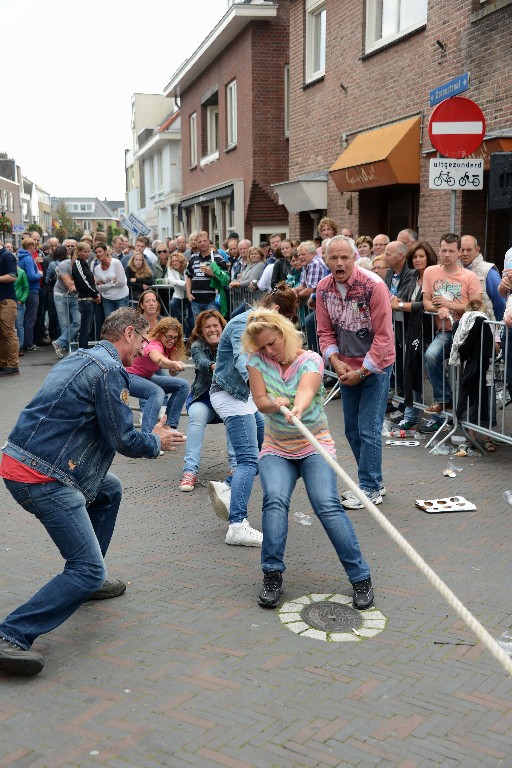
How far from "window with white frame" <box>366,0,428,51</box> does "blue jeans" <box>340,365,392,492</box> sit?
8.51 meters

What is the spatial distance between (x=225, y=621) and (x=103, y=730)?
1116mm

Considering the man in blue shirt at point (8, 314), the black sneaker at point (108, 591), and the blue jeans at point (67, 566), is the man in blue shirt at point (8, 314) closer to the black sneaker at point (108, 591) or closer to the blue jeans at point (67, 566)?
the black sneaker at point (108, 591)

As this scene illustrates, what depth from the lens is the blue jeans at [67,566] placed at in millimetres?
3850

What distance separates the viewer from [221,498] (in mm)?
5715

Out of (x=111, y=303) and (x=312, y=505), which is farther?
(x=111, y=303)

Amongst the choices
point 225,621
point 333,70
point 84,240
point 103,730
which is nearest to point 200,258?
point 84,240

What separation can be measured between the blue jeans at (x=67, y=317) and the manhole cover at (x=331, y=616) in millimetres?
11253

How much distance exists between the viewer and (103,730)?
3.34 metres

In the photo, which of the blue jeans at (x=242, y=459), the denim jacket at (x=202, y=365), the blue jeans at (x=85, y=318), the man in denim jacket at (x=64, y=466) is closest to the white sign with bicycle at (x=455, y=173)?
the denim jacket at (x=202, y=365)

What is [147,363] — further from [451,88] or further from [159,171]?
[159,171]

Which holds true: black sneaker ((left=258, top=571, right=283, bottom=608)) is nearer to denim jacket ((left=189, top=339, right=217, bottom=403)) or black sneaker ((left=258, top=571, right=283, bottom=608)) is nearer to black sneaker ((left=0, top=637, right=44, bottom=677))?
black sneaker ((left=0, top=637, right=44, bottom=677))

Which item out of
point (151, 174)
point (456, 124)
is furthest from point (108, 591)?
point (151, 174)

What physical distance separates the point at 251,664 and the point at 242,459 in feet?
6.62

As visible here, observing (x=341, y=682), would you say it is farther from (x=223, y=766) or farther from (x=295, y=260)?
(x=295, y=260)
